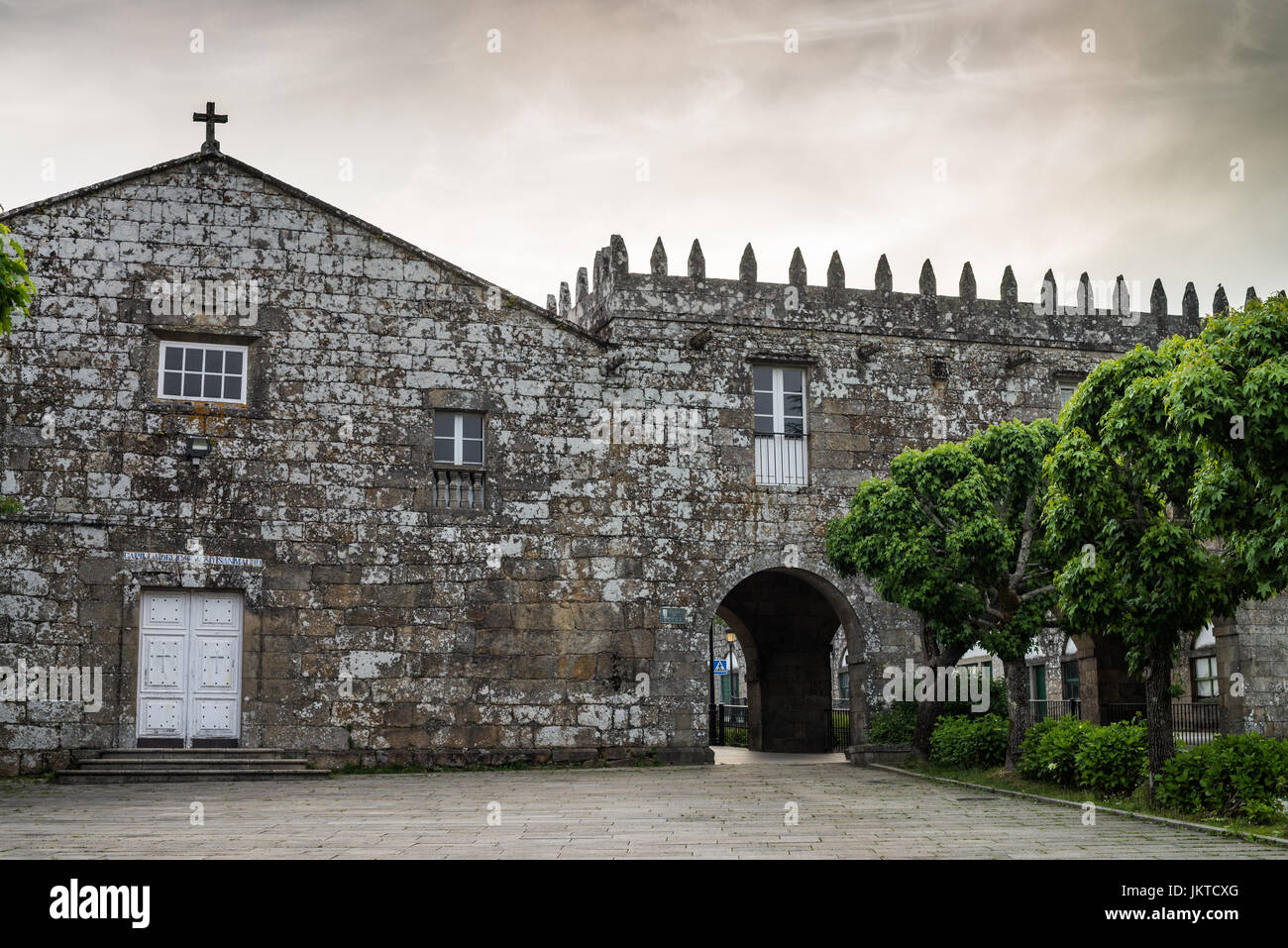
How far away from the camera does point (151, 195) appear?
18656mm

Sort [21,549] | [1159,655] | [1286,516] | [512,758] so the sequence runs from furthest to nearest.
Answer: [512,758] < [21,549] < [1159,655] < [1286,516]

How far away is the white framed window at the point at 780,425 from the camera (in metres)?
20.7

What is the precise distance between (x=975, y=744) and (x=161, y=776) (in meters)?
10.5

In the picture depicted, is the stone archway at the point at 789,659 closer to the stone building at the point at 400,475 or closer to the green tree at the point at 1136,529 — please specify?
the stone building at the point at 400,475

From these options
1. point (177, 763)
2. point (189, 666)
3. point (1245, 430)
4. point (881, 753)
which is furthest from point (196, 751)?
point (1245, 430)

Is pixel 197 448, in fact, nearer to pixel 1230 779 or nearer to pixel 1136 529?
pixel 1136 529

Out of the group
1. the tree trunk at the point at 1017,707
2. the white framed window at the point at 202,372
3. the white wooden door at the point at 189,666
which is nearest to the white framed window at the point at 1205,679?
the tree trunk at the point at 1017,707

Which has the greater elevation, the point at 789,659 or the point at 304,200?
the point at 304,200

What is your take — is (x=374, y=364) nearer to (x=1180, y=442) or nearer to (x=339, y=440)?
(x=339, y=440)

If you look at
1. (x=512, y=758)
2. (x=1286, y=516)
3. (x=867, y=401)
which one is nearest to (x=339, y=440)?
(x=512, y=758)

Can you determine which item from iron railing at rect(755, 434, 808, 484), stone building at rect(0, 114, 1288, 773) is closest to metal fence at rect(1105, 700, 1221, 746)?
stone building at rect(0, 114, 1288, 773)

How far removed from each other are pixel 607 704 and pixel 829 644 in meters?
8.87

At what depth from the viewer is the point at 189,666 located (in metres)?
17.8

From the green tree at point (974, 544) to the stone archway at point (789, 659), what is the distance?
800 centimetres
